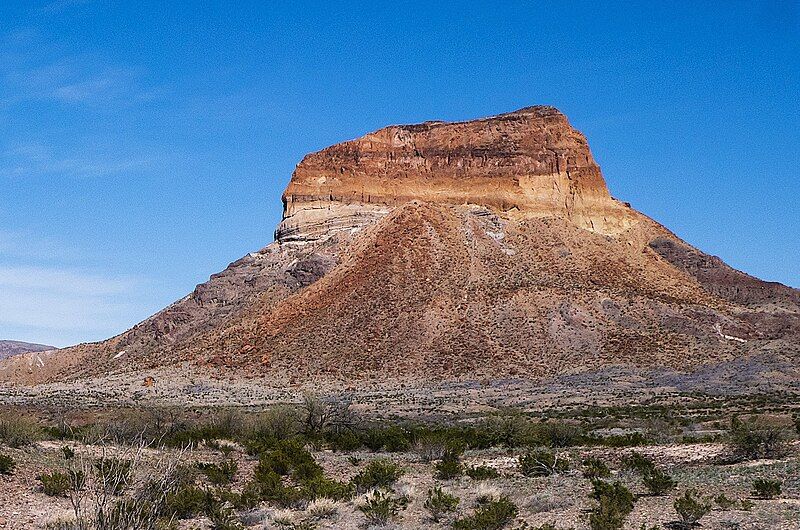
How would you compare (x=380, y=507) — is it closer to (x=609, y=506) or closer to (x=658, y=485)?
(x=609, y=506)

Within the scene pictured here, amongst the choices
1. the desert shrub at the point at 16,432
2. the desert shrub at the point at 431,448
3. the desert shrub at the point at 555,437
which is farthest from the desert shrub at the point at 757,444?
the desert shrub at the point at 16,432

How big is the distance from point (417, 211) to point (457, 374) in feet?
82.1

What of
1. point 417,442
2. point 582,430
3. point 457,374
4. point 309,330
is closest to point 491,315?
point 457,374

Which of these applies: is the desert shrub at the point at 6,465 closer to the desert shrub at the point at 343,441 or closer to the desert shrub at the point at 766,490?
the desert shrub at the point at 343,441

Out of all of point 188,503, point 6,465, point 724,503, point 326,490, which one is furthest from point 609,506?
point 6,465

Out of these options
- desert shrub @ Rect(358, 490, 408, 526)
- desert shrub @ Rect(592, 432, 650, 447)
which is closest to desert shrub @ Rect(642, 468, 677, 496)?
desert shrub @ Rect(358, 490, 408, 526)

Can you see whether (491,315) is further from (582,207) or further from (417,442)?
(417,442)

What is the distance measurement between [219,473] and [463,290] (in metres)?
52.9

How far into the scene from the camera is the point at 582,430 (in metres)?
30.0

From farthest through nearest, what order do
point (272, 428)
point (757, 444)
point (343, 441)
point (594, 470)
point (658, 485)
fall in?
point (272, 428), point (343, 441), point (757, 444), point (594, 470), point (658, 485)

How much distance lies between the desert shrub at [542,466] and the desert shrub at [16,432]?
11.6 m

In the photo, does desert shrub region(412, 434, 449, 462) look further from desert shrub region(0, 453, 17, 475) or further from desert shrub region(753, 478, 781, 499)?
desert shrub region(0, 453, 17, 475)

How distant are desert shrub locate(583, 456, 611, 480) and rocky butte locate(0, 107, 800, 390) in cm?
3451

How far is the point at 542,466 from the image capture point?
1844 centimetres
